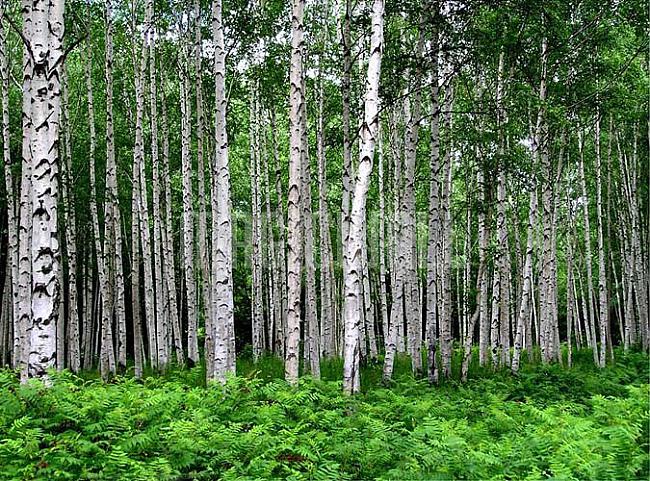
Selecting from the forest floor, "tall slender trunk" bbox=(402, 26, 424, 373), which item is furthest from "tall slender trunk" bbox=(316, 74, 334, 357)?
the forest floor

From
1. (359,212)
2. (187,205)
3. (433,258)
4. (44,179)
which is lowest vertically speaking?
(433,258)

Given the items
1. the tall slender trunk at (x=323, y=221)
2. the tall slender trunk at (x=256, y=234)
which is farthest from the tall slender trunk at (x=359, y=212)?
the tall slender trunk at (x=256, y=234)

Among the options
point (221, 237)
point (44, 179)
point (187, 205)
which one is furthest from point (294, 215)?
point (187, 205)

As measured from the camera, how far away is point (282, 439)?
5.51 meters

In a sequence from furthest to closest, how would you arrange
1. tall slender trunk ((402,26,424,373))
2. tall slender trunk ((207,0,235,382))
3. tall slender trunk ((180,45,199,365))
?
A: tall slender trunk ((180,45,199,365)), tall slender trunk ((402,26,424,373)), tall slender trunk ((207,0,235,382))

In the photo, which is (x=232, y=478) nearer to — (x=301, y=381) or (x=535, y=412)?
(x=301, y=381)

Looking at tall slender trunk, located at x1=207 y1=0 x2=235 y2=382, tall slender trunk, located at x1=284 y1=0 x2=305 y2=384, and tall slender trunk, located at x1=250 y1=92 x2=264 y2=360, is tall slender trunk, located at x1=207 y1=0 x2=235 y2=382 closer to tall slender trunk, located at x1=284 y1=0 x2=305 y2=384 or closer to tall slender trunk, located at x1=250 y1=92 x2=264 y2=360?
tall slender trunk, located at x1=284 y1=0 x2=305 y2=384

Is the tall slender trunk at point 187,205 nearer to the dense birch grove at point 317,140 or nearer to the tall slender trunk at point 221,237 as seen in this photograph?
the dense birch grove at point 317,140

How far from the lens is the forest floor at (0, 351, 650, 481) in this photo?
187 inches

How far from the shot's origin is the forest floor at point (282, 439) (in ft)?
15.6

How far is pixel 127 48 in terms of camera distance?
58.9 ft

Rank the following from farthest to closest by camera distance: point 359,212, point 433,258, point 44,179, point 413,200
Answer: point 413,200, point 433,258, point 359,212, point 44,179

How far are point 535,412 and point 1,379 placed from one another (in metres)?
6.03

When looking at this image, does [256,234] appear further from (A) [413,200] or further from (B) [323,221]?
(A) [413,200]
